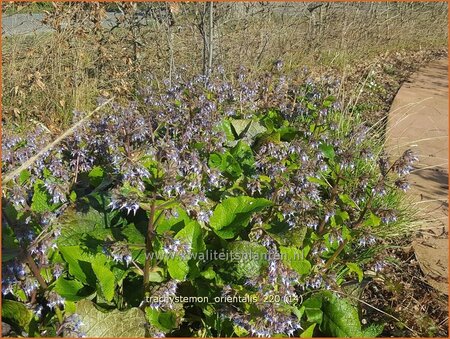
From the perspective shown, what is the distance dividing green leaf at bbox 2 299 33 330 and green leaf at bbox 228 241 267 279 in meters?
0.95

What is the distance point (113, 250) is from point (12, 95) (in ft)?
12.4

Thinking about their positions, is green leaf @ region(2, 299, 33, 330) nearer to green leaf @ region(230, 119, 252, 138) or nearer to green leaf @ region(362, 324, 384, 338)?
green leaf @ region(362, 324, 384, 338)

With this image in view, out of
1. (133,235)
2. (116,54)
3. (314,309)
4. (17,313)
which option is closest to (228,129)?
(133,235)

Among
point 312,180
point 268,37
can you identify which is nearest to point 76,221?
point 312,180

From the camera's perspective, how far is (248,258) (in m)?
2.33

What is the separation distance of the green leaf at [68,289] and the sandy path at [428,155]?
7.58ft

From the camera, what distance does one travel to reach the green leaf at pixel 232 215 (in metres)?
2.47

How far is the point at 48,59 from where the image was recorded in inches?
209

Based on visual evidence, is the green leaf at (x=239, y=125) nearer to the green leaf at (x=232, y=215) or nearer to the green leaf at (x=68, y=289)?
the green leaf at (x=232, y=215)

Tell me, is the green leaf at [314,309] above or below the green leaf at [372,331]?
above

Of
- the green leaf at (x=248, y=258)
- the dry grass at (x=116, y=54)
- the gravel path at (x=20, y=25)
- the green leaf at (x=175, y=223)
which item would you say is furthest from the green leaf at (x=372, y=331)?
the gravel path at (x=20, y=25)

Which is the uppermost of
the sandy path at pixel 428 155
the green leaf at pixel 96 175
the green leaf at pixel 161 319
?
the green leaf at pixel 96 175

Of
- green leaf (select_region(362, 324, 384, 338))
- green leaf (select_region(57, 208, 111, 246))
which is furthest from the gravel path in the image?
green leaf (select_region(362, 324, 384, 338))

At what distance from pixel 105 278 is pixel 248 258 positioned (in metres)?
0.68
